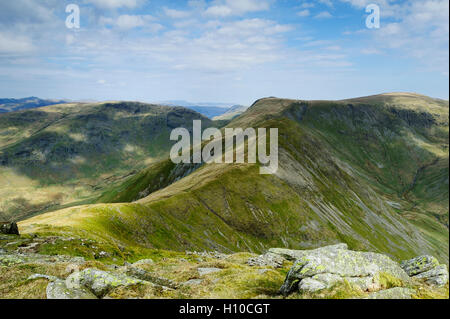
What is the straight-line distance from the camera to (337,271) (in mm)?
18359

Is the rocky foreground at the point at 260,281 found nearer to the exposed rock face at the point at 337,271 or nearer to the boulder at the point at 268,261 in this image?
the exposed rock face at the point at 337,271

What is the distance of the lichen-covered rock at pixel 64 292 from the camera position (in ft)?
49.5

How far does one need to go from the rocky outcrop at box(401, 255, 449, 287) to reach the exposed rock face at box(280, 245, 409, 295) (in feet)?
8.81

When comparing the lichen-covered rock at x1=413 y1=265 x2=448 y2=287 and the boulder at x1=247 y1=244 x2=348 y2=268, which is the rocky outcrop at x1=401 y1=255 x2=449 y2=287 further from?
the boulder at x1=247 y1=244 x2=348 y2=268

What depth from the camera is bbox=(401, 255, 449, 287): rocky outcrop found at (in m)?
20.5

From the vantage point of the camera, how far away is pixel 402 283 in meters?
18.9

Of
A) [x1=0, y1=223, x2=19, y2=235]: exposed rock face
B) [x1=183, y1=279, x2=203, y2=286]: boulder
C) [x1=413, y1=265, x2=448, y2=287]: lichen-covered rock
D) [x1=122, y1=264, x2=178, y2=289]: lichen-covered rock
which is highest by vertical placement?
[x1=413, y1=265, x2=448, y2=287]: lichen-covered rock

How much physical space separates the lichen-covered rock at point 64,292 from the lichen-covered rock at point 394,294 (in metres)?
16.8

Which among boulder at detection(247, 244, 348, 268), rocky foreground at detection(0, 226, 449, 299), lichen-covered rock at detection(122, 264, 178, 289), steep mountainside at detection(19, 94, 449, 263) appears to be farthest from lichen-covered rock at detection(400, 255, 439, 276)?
steep mountainside at detection(19, 94, 449, 263)

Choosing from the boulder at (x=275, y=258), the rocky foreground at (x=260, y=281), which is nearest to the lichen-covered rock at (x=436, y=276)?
the rocky foreground at (x=260, y=281)

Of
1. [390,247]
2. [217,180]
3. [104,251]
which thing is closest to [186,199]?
[217,180]

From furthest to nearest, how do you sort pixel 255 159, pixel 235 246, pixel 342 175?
pixel 342 175, pixel 255 159, pixel 235 246
